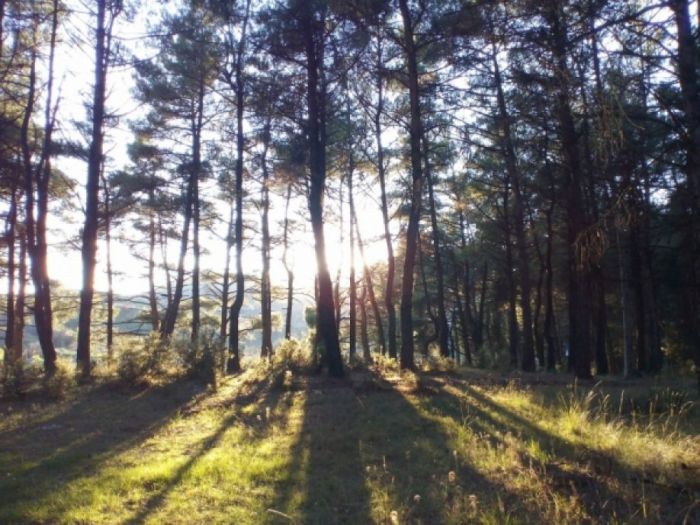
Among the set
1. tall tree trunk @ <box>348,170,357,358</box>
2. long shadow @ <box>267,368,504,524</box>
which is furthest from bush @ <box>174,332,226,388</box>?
tall tree trunk @ <box>348,170,357,358</box>

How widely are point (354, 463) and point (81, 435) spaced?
4.19m

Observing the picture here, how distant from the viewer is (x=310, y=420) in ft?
25.5

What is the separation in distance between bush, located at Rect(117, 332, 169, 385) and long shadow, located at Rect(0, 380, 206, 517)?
1.44 feet

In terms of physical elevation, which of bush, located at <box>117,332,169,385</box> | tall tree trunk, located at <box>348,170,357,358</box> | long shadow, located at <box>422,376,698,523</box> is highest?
tall tree trunk, located at <box>348,170,357,358</box>

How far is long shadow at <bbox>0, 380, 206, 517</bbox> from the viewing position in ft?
16.8

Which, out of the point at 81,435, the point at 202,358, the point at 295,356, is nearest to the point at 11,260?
the point at 202,358

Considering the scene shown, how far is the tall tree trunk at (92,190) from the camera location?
13.1 metres

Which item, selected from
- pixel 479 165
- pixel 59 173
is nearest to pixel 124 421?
pixel 59 173

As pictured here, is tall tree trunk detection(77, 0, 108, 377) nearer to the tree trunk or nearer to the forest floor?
the tree trunk

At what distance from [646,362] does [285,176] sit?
53.3 ft

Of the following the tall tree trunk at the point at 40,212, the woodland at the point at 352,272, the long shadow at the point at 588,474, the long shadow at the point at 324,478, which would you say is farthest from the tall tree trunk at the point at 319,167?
the tall tree trunk at the point at 40,212

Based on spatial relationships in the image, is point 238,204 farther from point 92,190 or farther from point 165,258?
point 165,258

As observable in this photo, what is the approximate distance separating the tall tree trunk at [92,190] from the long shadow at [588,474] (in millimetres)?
10473

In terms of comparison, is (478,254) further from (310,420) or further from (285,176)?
(310,420)
